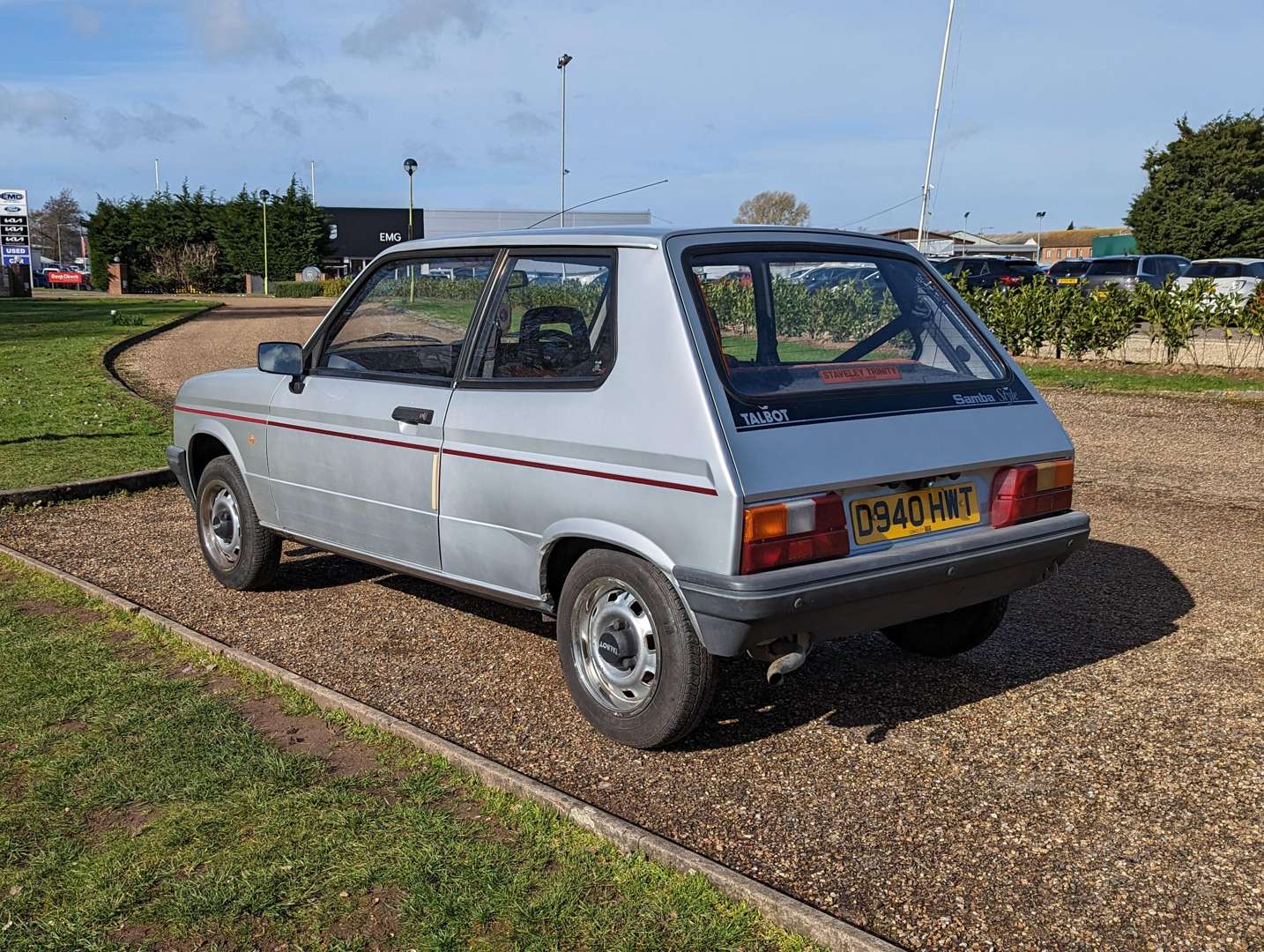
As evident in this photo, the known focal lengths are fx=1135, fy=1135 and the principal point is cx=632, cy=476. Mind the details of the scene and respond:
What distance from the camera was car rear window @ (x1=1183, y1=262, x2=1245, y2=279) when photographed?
3090 centimetres

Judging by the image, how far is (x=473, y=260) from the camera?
4914mm

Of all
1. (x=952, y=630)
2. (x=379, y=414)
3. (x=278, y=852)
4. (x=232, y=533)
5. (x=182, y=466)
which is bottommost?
(x=278, y=852)

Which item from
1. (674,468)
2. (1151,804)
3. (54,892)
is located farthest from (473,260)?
(1151,804)

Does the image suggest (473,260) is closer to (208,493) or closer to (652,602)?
(652,602)

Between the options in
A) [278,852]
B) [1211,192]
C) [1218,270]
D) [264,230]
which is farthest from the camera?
[264,230]

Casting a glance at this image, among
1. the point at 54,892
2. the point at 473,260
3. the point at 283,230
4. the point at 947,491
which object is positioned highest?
the point at 283,230

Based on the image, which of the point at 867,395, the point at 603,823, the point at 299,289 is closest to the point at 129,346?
the point at 867,395

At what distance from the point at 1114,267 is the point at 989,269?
353 centimetres

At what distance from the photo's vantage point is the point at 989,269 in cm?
3061

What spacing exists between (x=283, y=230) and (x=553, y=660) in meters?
54.3

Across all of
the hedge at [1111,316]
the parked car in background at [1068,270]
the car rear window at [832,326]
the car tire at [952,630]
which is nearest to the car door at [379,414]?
the car rear window at [832,326]

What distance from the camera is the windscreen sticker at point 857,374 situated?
4.18 metres

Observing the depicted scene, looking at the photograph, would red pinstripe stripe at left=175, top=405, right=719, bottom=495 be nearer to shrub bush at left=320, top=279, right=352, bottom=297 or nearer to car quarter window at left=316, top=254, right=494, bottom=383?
car quarter window at left=316, top=254, right=494, bottom=383

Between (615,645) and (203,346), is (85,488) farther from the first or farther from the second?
(203,346)
